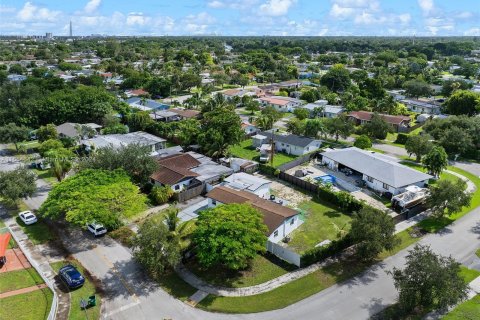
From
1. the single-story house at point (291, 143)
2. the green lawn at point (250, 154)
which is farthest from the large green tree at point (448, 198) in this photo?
the single-story house at point (291, 143)

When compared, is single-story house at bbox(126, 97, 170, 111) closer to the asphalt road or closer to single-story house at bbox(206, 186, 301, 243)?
single-story house at bbox(206, 186, 301, 243)

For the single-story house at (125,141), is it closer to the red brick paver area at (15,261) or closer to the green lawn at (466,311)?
the red brick paver area at (15,261)

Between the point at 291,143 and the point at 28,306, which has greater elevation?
the point at 291,143

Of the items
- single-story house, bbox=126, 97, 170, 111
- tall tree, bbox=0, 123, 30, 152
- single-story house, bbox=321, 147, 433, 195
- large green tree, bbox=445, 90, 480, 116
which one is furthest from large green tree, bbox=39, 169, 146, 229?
large green tree, bbox=445, 90, 480, 116

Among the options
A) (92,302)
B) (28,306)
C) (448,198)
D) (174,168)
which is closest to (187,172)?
(174,168)

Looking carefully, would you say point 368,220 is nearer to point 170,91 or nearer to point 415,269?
point 415,269

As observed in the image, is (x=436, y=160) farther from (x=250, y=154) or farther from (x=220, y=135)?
(x=220, y=135)

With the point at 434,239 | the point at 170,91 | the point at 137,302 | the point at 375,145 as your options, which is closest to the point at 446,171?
the point at 375,145
